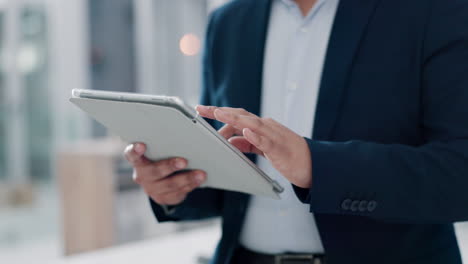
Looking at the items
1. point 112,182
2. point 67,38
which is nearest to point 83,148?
point 112,182

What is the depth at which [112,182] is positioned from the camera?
3.56 metres

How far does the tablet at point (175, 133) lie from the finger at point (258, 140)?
0.06m

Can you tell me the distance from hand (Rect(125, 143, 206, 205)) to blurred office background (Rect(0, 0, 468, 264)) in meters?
2.53

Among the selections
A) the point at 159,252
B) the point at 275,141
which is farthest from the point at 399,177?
the point at 159,252

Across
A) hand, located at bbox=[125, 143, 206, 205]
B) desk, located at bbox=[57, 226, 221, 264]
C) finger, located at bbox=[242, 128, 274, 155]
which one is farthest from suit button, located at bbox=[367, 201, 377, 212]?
desk, located at bbox=[57, 226, 221, 264]

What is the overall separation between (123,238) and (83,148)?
95 cm

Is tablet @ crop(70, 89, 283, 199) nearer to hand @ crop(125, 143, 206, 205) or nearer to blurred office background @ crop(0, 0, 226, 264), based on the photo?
hand @ crop(125, 143, 206, 205)

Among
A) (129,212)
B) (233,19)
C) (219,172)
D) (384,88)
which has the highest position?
(233,19)

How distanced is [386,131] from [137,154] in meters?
0.49

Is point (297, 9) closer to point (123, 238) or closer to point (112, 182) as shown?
point (112, 182)

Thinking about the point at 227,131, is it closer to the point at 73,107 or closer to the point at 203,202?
the point at 203,202

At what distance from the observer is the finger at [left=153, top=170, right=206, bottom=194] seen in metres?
0.98

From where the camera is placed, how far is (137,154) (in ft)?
3.12

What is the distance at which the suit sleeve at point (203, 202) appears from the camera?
1.14m
